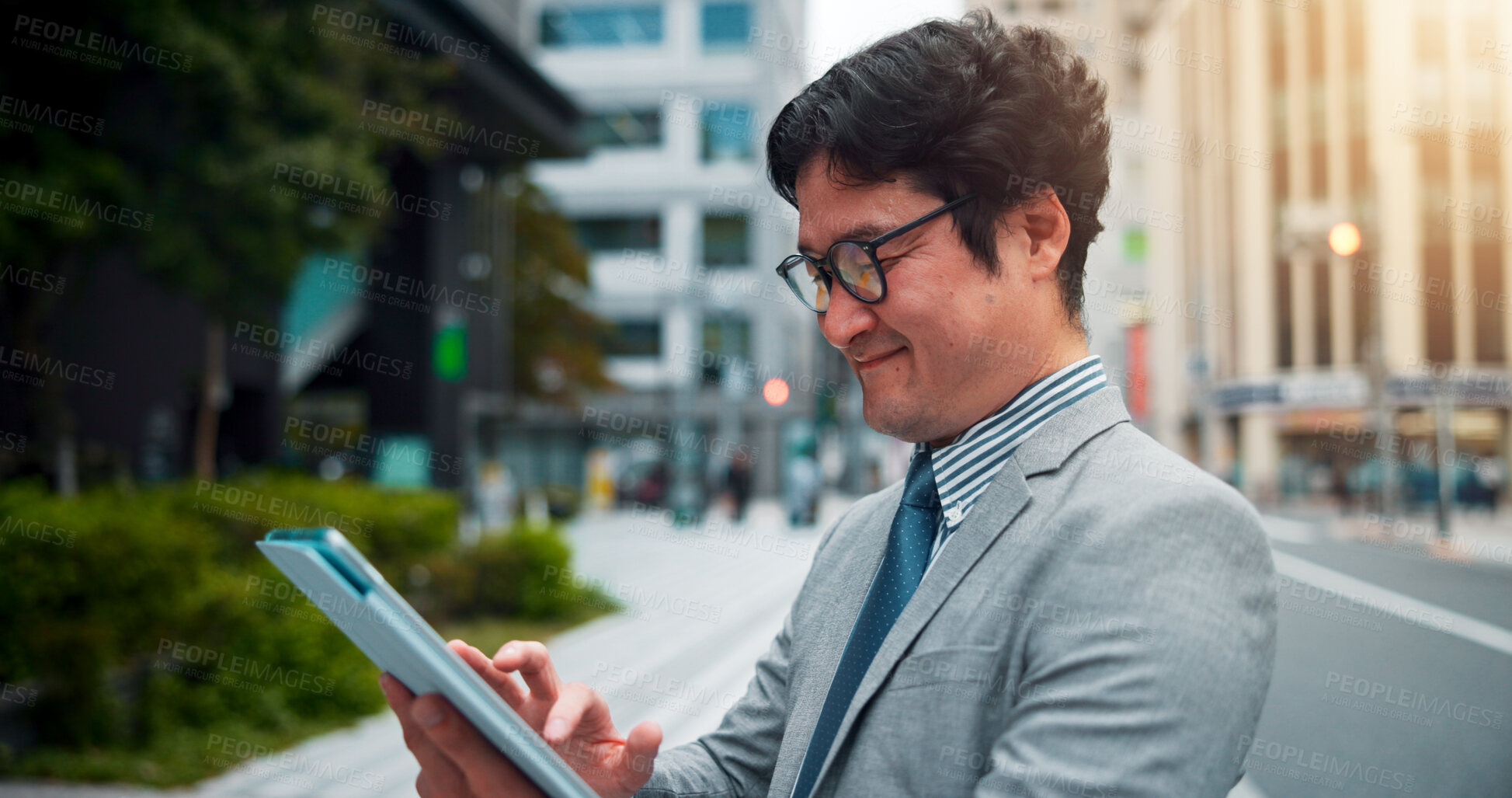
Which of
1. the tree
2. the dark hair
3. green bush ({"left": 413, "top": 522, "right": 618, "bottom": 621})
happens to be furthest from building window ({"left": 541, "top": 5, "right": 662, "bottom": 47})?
the dark hair

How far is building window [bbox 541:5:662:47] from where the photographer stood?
42.9 metres

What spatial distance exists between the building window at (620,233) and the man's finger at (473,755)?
4146cm

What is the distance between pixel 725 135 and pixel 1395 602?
3882cm

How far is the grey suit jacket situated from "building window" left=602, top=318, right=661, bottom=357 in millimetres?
40743

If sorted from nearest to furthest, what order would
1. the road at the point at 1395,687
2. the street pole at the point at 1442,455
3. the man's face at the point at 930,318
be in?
the man's face at the point at 930,318
the road at the point at 1395,687
the street pole at the point at 1442,455

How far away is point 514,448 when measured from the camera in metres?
42.7

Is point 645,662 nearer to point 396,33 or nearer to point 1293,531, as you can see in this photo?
point 396,33

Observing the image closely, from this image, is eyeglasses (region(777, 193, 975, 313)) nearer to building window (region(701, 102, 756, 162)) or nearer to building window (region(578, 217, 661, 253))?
building window (region(701, 102, 756, 162))

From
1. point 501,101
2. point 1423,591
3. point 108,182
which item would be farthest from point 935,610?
point 501,101

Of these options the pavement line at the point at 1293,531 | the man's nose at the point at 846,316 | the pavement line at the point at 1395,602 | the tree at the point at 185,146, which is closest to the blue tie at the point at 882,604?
the man's nose at the point at 846,316

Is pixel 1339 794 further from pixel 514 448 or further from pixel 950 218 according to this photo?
Result: pixel 514 448

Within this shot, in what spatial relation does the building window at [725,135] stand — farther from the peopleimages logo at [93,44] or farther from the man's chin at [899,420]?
the man's chin at [899,420]

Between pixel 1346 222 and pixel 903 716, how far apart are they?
4.08m

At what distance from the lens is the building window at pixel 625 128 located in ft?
139
